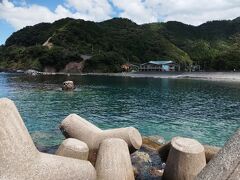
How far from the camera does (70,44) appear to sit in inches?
7008

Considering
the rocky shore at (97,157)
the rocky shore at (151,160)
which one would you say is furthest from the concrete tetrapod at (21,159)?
the rocky shore at (151,160)

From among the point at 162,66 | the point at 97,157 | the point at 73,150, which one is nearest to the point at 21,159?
the point at 73,150

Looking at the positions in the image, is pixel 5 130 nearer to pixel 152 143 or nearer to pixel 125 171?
pixel 125 171

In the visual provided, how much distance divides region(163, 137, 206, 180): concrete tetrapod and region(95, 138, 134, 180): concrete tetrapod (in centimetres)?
153

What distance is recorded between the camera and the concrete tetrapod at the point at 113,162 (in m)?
9.18

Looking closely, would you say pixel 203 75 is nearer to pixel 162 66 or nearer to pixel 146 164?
pixel 162 66

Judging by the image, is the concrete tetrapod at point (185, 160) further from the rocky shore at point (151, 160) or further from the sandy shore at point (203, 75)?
the sandy shore at point (203, 75)

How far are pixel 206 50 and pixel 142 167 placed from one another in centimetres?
19120

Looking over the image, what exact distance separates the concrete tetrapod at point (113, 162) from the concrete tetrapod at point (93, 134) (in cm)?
152

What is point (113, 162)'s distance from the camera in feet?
30.9

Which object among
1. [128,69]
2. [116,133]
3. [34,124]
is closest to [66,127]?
[116,133]

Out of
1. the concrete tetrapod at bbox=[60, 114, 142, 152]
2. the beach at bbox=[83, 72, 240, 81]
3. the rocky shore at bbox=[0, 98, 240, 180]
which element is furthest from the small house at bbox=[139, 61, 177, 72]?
the rocky shore at bbox=[0, 98, 240, 180]

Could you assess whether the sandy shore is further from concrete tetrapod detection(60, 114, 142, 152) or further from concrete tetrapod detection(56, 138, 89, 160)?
concrete tetrapod detection(56, 138, 89, 160)

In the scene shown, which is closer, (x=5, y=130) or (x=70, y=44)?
(x=5, y=130)
